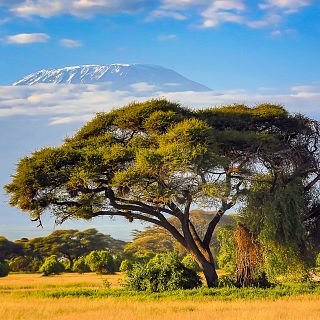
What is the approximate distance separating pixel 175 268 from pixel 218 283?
3232mm

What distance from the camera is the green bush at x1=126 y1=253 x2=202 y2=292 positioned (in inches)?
1221

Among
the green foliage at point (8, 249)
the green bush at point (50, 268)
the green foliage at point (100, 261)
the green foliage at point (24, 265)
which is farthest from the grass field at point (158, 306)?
the green foliage at point (8, 249)

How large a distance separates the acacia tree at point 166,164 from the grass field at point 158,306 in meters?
5.34

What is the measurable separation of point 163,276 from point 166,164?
542 centimetres

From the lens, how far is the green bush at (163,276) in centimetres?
3102

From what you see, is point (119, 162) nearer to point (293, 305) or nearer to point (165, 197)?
point (165, 197)

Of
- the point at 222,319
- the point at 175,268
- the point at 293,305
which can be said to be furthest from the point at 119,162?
the point at 222,319

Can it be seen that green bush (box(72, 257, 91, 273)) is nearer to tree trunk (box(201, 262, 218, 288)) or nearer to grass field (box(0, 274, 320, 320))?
tree trunk (box(201, 262, 218, 288))

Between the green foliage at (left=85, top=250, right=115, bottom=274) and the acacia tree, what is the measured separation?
809 inches

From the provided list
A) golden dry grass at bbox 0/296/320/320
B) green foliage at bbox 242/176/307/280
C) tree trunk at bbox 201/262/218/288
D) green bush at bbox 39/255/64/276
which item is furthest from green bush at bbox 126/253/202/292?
green bush at bbox 39/255/64/276

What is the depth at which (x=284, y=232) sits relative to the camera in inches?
1216

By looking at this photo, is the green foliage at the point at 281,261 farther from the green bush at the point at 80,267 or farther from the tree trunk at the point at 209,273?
the green bush at the point at 80,267

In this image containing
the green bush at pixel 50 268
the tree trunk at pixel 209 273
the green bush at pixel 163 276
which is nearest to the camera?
the green bush at pixel 163 276

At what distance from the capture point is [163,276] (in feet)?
103
